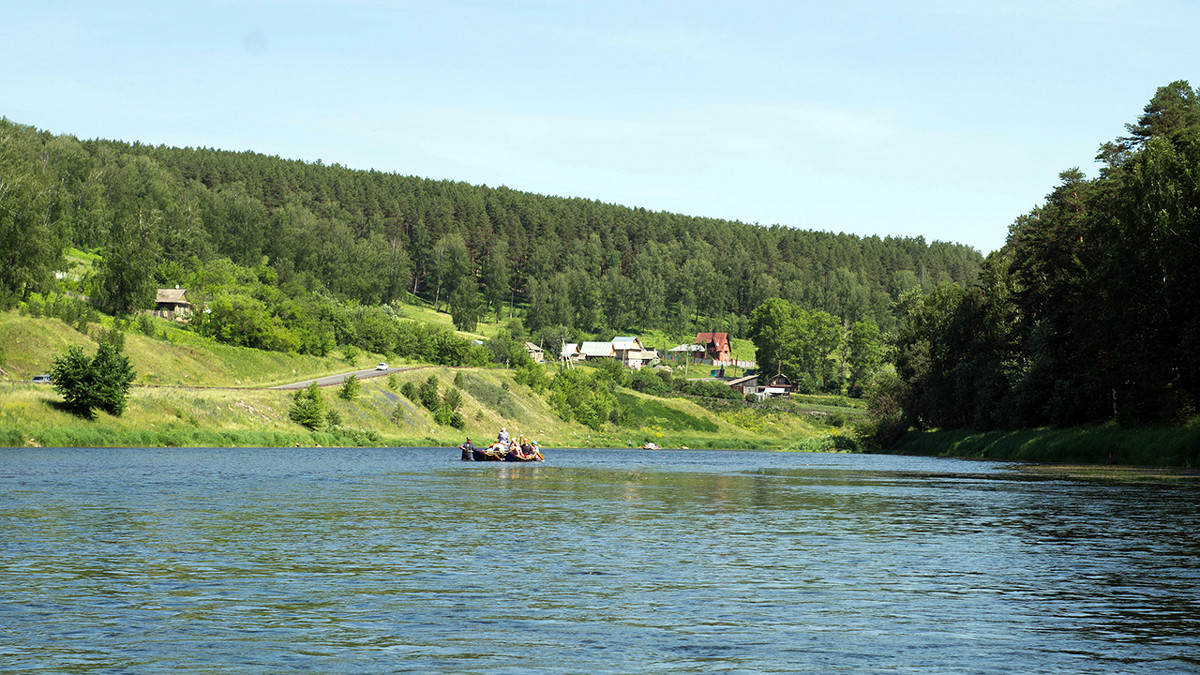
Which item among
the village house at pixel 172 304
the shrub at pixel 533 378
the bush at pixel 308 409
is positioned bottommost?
the bush at pixel 308 409

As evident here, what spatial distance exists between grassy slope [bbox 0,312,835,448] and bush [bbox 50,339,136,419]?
3.65 feet

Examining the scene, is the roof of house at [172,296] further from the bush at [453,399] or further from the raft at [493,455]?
the raft at [493,455]

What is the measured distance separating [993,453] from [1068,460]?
1430cm

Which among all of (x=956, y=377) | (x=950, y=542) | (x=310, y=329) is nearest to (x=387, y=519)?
(x=950, y=542)

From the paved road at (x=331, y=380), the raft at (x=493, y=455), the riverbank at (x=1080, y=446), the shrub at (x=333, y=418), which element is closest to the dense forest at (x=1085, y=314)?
the riverbank at (x=1080, y=446)

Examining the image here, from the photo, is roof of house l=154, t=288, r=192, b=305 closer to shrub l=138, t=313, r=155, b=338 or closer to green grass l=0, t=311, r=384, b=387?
green grass l=0, t=311, r=384, b=387

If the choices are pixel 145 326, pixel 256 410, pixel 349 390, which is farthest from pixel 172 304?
pixel 256 410

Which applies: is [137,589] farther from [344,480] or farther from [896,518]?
[344,480]

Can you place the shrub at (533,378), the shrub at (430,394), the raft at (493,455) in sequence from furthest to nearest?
the shrub at (533,378)
the shrub at (430,394)
the raft at (493,455)

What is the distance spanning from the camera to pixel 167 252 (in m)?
175

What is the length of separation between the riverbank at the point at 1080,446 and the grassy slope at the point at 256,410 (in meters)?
55.1

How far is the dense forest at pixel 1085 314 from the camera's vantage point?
5862cm

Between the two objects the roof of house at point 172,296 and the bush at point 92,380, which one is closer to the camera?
the bush at point 92,380

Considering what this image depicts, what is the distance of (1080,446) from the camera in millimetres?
69688
